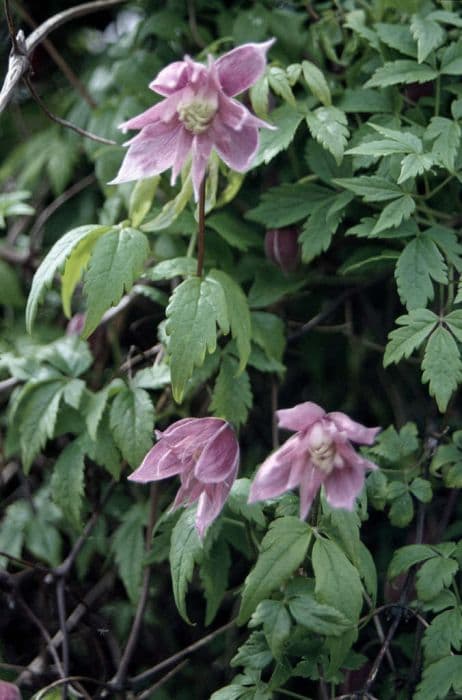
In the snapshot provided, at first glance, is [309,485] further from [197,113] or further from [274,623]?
[197,113]

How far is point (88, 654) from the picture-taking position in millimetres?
1507

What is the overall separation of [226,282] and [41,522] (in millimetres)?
632

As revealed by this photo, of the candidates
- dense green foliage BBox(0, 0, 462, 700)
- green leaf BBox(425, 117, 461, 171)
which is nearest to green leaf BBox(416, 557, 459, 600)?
dense green foliage BBox(0, 0, 462, 700)

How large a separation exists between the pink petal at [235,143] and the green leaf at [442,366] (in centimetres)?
32

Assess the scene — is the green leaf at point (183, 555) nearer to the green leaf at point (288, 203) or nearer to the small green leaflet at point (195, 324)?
the small green leaflet at point (195, 324)

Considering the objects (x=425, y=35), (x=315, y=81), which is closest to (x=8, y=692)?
(x=315, y=81)

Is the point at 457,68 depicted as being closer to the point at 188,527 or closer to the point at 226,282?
the point at 226,282

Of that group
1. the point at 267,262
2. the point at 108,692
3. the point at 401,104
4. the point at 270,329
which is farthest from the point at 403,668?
the point at 401,104

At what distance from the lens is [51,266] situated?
1.16m

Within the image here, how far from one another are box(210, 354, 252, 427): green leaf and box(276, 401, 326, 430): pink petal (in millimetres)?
276

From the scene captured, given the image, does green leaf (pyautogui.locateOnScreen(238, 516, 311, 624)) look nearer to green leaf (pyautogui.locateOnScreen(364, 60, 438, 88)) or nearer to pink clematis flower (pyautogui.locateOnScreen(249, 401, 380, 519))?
pink clematis flower (pyautogui.locateOnScreen(249, 401, 380, 519))

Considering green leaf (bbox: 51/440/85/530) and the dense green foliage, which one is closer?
the dense green foliage

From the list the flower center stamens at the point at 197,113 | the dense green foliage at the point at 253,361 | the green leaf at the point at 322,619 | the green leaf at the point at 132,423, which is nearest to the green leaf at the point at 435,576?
the dense green foliage at the point at 253,361

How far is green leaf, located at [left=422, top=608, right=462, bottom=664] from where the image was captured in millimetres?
1045
